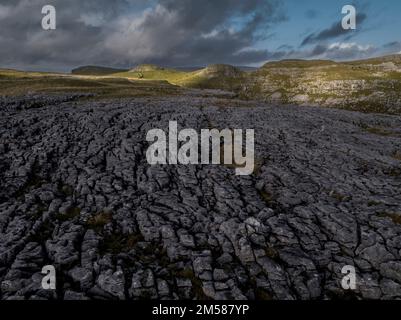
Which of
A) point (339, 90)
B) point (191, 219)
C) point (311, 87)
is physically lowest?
point (191, 219)

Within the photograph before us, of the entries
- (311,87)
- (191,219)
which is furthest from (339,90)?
(191,219)

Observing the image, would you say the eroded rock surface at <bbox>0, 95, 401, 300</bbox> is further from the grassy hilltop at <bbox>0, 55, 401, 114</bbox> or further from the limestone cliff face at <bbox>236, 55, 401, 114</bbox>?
the limestone cliff face at <bbox>236, 55, 401, 114</bbox>

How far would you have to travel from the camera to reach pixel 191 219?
93.7 feet

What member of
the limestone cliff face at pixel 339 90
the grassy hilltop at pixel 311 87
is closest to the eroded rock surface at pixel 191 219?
the grassy hilltop at pixel 311 87

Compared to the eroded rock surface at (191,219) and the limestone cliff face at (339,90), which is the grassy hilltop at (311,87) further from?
the eroded rock surface at (191,219)

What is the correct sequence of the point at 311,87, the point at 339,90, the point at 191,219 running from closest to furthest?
the point at 191,219, the point at 339,90, the point at 311,87

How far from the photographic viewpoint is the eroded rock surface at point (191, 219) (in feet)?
72.1

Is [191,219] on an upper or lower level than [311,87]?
lower

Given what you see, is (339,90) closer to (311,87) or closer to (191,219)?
(311,87)

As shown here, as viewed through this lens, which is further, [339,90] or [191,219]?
[339,90]

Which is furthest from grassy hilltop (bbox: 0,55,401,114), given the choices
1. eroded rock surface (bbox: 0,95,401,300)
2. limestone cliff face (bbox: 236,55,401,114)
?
eroded rock surface (bbox: 0,95,401,300)
